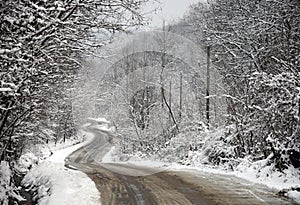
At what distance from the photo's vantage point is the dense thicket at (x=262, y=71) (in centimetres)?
1141

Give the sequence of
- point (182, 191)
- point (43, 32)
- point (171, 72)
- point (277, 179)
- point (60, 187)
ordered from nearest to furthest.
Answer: point (43, 32) < point (182, 191) < point (60, 187) < point (277, 179) < point (171, 72)

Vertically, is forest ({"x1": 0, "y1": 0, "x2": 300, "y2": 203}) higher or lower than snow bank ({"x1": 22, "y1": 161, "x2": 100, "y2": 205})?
higher

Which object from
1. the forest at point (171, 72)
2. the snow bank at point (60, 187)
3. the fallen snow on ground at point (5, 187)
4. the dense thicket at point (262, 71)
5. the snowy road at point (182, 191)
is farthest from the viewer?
the dense thicket at point (262, 71)

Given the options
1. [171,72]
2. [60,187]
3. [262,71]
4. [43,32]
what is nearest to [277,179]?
[262,71]

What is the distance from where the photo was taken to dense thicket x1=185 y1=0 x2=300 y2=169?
11.4 metres

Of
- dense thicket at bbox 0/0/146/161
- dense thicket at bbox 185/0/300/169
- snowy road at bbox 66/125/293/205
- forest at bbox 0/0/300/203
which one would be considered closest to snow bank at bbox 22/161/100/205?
snowy road at bbox 66/125/293/205

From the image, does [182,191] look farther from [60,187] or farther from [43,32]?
[43,32]

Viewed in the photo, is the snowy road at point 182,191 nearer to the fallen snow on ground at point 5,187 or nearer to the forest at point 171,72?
the forest at point 171,72

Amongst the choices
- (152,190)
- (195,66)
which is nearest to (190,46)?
(195,66)

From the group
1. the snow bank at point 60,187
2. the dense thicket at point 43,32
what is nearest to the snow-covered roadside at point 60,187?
the snow bank at point 60,187

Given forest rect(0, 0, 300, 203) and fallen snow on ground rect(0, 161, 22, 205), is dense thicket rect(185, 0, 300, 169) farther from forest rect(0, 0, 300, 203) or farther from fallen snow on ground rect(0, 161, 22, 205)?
fallen snow on ground rect(0, 161, 22, 205)

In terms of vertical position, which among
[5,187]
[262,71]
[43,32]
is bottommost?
[5,187]

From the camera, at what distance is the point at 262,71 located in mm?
14461

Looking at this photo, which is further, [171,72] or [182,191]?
[171,72]
